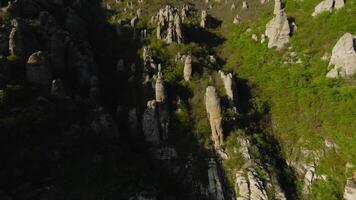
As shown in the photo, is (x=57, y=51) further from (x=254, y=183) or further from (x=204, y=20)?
(x=204, y=20)

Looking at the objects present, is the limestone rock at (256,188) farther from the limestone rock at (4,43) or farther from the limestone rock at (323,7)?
the limestone rock at (323,7)

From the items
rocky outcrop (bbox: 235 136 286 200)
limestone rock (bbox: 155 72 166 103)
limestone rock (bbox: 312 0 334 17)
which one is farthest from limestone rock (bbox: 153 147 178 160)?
limestone rock (bbox: 312 0 334 17)

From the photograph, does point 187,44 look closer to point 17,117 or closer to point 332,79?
point 332,79

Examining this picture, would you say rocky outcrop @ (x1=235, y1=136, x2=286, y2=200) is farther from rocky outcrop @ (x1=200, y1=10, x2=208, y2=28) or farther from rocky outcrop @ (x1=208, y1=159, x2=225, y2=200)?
rocky outcrop @ (x1=200, y1=10, x2=208, y2=28)

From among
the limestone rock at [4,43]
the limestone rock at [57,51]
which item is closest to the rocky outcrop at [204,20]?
the limestone rock at [57,51]

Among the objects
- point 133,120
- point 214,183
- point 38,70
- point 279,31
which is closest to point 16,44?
point 38,70

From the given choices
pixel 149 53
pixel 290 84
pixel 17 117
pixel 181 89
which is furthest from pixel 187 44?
pixel 17 117

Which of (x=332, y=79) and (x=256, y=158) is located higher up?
(x=332, y=79)
